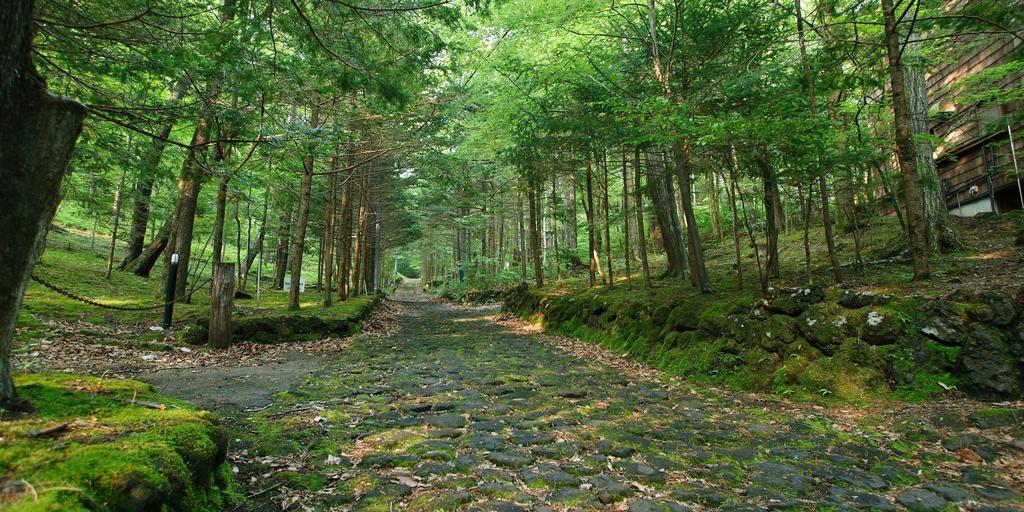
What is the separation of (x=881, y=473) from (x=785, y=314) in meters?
3.16

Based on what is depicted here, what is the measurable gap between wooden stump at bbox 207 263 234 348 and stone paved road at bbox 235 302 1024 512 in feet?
11.2

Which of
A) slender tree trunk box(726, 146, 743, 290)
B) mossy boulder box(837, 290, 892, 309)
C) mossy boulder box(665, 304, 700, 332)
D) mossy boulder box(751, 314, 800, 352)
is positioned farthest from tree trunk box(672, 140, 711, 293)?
mossy boulder box(837, 290, 892, 309)

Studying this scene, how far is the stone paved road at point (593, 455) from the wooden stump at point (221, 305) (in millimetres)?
3427

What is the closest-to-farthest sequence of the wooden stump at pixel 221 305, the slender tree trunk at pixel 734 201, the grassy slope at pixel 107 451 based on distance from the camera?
1. the grassy slope at pixel 107 451
2. the slender tree trunk at pixel 734 201
3. the wooden stump at pixel 221 305

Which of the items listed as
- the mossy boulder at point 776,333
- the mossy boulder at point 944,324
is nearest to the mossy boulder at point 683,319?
the mossy boulder at point 776,333

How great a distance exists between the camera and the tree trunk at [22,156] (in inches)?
85.0

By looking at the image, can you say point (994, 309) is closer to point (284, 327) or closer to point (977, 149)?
point (284, 327)

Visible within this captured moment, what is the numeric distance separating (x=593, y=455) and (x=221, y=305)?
A: 7619mm

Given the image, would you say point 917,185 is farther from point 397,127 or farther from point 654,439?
point 397,127

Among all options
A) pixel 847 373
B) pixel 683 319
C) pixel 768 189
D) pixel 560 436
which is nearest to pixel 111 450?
pixel 560 436

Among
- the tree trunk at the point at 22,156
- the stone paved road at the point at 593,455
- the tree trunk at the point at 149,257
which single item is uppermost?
the tree trunk at the point at 149,257

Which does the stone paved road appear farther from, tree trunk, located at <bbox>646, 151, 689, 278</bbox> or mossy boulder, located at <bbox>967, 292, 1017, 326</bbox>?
tree trunk, located at <bbox>646, 151, 689, 278</bbox>

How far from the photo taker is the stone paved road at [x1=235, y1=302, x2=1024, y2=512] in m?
2.93

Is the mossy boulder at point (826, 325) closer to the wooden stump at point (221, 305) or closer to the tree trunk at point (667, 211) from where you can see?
the tree trunk at point (667, 211)
